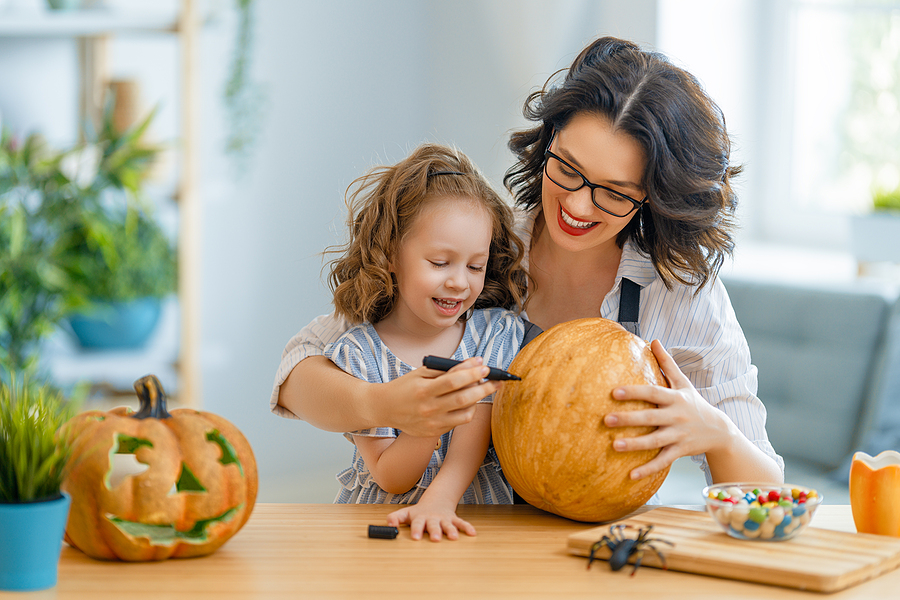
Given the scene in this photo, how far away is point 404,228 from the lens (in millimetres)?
1538

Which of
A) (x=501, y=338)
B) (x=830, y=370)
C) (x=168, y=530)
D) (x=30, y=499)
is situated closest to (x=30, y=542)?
(x=30, y=499)

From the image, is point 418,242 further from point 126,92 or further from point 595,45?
point 126,92

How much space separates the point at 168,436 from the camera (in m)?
1.04

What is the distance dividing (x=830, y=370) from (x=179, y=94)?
248 centimetres

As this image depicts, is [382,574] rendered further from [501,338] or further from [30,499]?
[501,338]

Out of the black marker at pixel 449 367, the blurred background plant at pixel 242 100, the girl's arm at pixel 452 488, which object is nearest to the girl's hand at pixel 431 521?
the girl's arm at pixel 452 488

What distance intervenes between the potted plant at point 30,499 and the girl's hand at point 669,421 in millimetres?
667

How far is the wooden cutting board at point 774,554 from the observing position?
99 centimetres

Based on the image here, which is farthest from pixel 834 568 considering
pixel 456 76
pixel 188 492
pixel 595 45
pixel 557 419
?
pixel 456 76

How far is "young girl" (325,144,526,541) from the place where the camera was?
57.0 inches

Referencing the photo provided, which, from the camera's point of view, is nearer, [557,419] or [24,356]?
[557,419]

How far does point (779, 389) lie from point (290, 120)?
2076mm

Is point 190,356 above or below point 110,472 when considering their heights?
below

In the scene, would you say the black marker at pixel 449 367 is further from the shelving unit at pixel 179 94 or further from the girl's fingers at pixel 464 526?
the shelving unit at pixel 179 94
